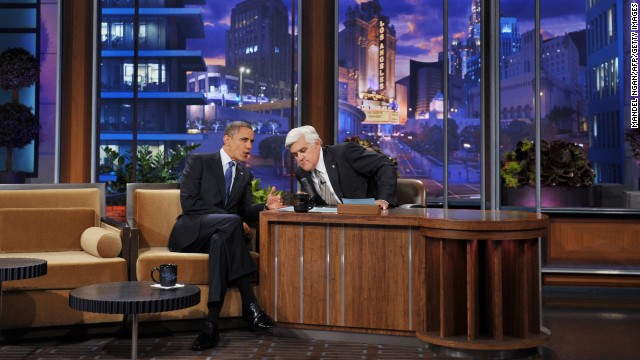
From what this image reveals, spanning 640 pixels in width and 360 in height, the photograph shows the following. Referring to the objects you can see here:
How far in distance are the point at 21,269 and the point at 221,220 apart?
1.24m

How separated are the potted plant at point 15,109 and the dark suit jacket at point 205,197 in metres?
3.17

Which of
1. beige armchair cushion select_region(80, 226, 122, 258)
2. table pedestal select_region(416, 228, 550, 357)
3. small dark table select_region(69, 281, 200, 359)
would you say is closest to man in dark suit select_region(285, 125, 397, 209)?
table pedestal select_region(416, 228, 550, 357)

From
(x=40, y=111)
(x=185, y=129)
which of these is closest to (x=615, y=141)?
(x=185, y=129)

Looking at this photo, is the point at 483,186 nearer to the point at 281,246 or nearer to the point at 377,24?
the point at 377,24

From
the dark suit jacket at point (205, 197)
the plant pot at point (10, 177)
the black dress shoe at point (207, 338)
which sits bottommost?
the black dress shoe at point (207, 338)

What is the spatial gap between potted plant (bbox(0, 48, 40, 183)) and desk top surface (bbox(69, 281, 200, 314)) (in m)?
4.24

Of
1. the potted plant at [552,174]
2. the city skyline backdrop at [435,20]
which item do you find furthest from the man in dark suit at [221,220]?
the potted plant at [552,174]

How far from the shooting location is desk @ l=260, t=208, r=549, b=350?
4.02 metres

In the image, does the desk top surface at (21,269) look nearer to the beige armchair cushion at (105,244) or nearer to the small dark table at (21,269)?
the small dark table at (21,269)

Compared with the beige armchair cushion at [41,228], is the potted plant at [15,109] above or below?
above

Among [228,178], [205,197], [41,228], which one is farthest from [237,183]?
[41,228]

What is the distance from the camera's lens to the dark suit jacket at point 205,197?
4.87 metres

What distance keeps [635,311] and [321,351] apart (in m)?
2.82

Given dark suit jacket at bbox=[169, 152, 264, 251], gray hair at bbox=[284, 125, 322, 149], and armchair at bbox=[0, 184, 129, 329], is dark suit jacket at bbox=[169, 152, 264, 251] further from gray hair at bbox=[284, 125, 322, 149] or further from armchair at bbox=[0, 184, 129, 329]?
gray hair at bbox=[284, 125, 322, 149]
